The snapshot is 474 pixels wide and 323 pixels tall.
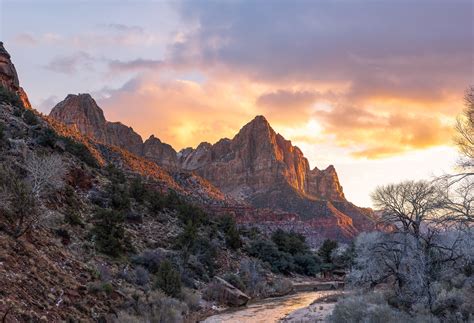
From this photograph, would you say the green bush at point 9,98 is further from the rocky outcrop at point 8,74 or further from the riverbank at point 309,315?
the riverbank at point 309,315

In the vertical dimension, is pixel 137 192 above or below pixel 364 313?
above

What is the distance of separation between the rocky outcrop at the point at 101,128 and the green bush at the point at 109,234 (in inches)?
3532

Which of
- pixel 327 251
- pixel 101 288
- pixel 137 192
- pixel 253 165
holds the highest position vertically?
pixel 253 165

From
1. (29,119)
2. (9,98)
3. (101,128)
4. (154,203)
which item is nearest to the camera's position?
(29,119)

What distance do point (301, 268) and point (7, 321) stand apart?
50659 millimetres

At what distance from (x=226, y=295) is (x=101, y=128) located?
383ft

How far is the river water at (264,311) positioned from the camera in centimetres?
2525

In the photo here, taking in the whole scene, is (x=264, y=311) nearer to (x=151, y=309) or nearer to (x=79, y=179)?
(x=151, y=309)

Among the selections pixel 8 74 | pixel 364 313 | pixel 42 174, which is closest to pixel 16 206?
pixel 42 174

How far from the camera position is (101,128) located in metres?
139

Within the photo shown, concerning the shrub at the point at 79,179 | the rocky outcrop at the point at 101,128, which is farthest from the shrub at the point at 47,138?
the rocky outcrop at the point at 101,128

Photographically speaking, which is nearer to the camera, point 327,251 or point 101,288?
point 101,288

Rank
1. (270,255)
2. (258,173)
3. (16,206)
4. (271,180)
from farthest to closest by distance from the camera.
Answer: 1. (258,173)
2. (271,180)
3. (270,255)
4. (16,206)

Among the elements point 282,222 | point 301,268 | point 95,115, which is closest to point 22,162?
point 301,268
